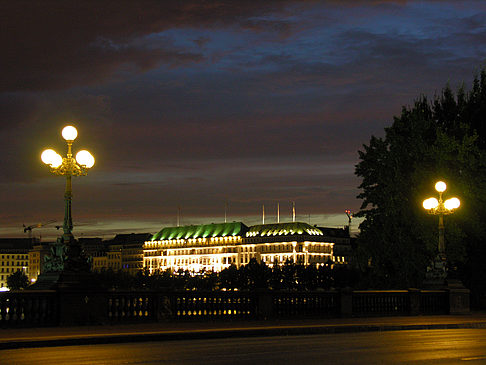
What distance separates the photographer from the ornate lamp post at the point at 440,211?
3809cm

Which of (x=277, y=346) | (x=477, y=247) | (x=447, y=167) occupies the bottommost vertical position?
(x=277, y=346)

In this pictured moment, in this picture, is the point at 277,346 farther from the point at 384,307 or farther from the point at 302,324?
the point at 384,307

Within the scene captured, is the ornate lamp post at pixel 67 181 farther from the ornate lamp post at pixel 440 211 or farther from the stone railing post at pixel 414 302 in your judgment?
the ornate lamp post at pixel 440 211

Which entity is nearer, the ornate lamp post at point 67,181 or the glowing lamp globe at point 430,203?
the ornate lamp post at point 67,181

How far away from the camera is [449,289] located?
38.8 m

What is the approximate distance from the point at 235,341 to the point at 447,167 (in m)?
28.5

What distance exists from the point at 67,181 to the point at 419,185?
27585mm

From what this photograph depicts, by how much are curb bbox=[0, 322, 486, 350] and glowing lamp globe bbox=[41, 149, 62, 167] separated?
767cm

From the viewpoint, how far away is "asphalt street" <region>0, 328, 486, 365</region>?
59.9 feet

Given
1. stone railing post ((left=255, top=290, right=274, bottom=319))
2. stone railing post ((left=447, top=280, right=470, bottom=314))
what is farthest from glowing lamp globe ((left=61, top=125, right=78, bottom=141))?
stone railing post ((left=447, top=280, right=470, bottom=314))

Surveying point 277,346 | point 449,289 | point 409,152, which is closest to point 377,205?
point 409,152

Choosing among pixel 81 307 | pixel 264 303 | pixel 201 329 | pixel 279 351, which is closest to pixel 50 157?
pixel 81 307

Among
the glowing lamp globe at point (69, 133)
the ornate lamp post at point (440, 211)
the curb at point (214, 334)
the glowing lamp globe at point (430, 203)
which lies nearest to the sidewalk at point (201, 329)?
the curb at point (214, 334)

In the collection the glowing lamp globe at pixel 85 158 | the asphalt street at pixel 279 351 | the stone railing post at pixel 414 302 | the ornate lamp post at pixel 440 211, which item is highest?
the glowing lamp globe at pixel 85 158
